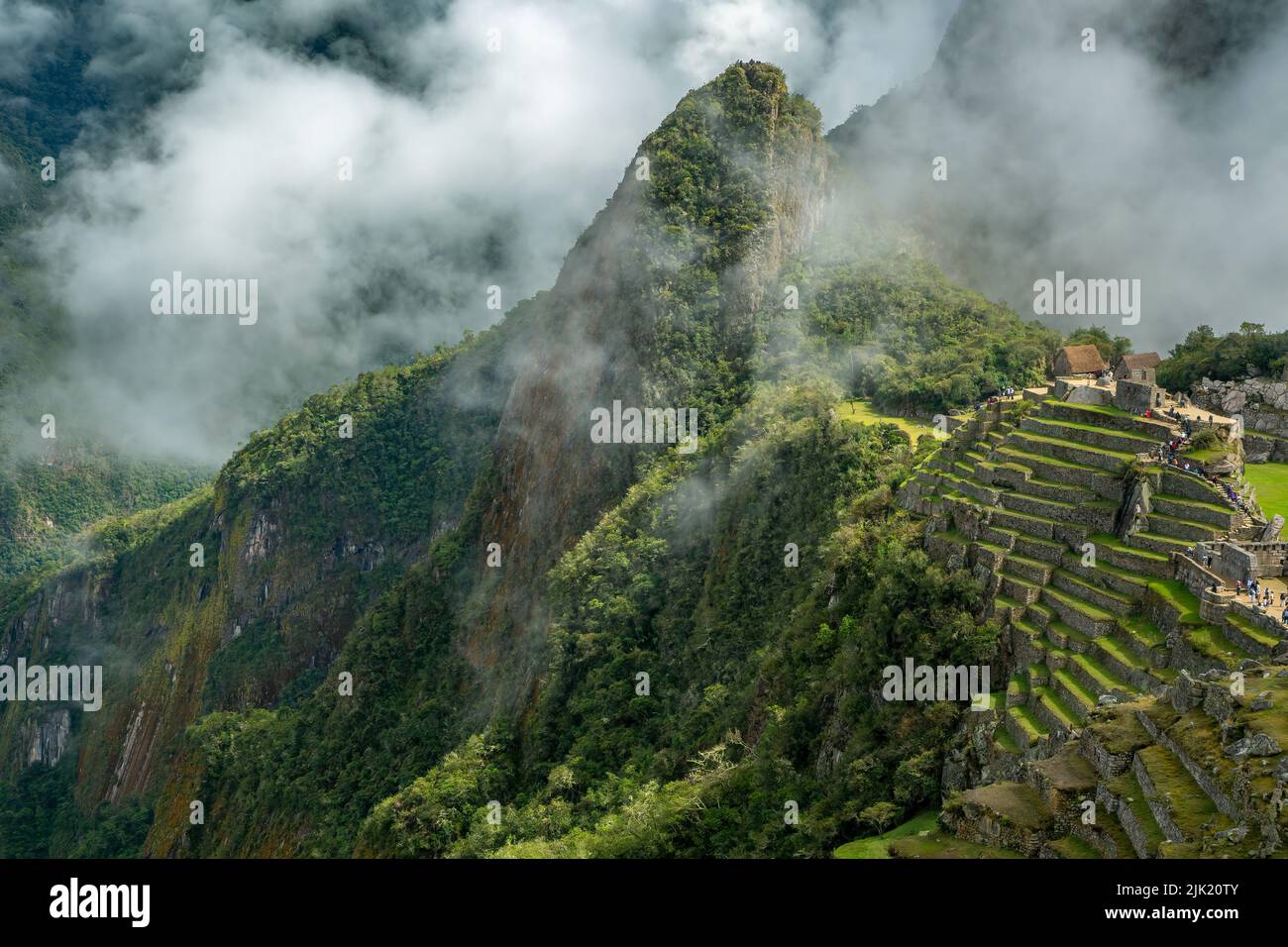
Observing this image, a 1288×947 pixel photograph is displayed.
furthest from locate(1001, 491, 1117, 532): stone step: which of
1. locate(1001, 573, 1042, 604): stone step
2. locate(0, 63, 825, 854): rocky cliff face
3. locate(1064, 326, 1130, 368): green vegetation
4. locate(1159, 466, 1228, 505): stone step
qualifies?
locate(0, 63, 825, 854): rocky cliff face

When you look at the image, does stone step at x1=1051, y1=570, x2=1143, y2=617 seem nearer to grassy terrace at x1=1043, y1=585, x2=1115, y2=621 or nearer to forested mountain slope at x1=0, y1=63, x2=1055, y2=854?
grassy terrace at x1=1043, y1=585, x2=1115, y2=621

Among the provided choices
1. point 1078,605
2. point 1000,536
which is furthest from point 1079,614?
point 1000,536

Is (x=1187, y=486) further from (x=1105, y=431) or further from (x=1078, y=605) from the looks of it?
(x=1078, y=605)

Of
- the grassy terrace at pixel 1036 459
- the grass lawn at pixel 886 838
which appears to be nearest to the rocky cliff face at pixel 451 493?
the grassy terrace at pixel 1036 459
